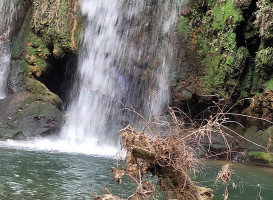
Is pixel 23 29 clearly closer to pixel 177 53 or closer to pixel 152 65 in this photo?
pixel 152 65

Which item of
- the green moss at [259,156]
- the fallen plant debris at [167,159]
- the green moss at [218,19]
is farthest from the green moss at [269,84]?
the fallen plant debris at [167,159]

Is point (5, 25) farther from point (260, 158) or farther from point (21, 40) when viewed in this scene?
point (260, 158)

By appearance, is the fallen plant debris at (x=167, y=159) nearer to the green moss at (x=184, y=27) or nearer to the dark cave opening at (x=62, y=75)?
the green moss at (x=184, y=27)

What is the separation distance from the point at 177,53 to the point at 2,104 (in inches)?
293

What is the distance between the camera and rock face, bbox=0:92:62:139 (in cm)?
1195

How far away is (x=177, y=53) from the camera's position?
1431 cm

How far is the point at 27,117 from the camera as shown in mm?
12562

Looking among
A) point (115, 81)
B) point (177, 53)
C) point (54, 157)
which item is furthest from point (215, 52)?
→ point (54, 157)

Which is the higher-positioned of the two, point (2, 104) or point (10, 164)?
point (2, 104)

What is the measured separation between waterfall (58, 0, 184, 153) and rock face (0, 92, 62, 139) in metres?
1.63

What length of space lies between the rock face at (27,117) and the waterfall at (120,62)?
5.36 feet

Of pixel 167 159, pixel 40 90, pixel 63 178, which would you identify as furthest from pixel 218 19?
pixel 167 159

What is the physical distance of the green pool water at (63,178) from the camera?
17.4 feet

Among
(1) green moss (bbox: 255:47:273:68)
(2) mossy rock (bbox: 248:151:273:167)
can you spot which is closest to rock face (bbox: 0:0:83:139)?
(2) mossy rock (bbox: 248:151:273:167)
